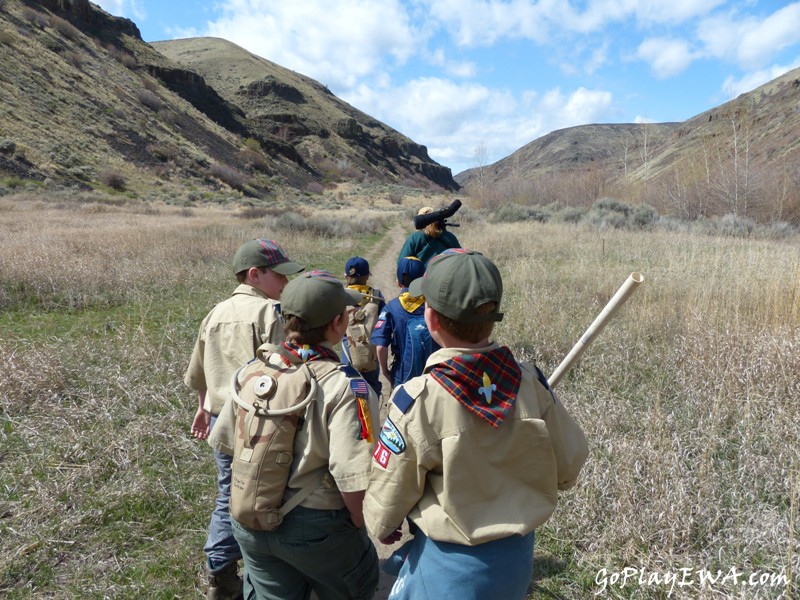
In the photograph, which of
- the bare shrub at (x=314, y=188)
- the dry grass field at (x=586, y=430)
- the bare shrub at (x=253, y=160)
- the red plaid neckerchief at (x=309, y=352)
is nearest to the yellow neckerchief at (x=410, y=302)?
the red plaid neckerchief at (x=309, y=352)

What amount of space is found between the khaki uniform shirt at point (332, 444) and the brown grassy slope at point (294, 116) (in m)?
69.9

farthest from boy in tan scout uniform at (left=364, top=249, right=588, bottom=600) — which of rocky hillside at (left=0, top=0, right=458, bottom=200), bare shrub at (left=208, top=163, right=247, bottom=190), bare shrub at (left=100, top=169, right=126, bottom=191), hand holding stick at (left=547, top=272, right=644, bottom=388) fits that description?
bare shrub at (left=208, top=163, right=247, bottom=190)

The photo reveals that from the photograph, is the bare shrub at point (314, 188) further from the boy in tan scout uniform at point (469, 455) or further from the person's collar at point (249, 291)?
the boy in tan scout uniform at point (469, 455)

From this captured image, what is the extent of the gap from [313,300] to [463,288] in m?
0.64

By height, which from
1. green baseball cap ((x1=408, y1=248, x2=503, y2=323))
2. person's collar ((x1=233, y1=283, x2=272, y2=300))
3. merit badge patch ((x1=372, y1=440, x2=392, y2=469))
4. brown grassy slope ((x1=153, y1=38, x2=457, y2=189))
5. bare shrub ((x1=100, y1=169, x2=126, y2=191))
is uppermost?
brown grassy slope ((x1=153, y1=38, x2=457, y2=189))

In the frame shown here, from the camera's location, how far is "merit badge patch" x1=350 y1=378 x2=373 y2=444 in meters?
1.72

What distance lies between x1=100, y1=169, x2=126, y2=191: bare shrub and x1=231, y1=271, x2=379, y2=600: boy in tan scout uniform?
114 ft

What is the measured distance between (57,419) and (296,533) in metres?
3.22

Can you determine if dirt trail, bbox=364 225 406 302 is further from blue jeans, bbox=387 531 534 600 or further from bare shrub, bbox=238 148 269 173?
bare shrub, bbox=238 148 269 173

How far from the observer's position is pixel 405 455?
146 cm

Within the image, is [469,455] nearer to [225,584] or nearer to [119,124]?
[225,584]

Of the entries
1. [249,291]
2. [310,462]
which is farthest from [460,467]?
[249,291]

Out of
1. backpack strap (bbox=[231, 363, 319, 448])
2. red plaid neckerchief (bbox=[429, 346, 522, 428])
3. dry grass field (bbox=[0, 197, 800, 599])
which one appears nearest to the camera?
red plaid neckerchief (bbox=[429, 346, 522, 428])

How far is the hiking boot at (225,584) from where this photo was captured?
2.48 metres
